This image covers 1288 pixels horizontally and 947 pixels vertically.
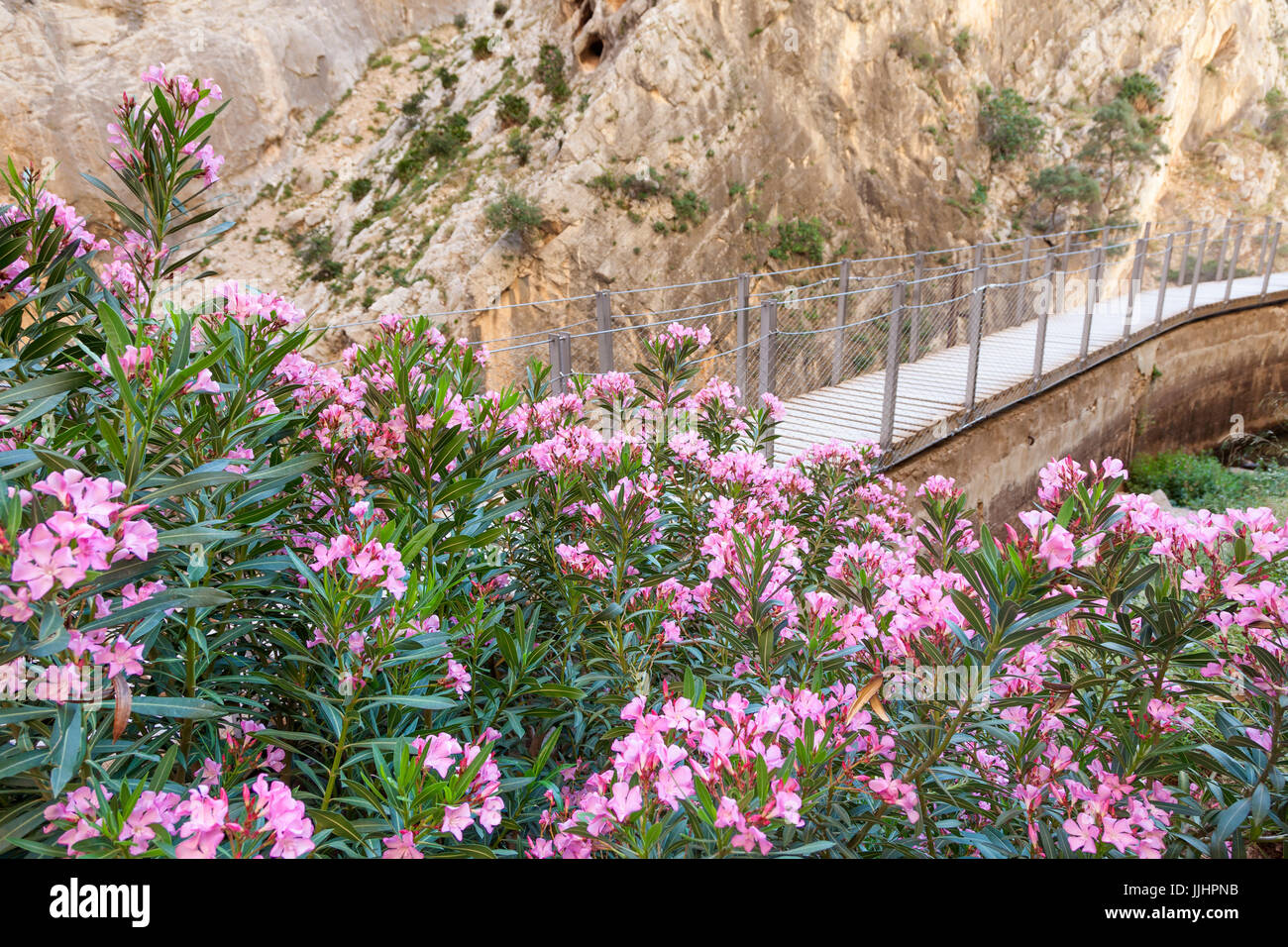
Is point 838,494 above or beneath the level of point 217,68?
beneath

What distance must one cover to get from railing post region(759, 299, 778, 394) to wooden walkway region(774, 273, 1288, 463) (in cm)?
42

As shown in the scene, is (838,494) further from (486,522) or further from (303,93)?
(303,93)

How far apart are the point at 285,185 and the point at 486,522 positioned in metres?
20.1

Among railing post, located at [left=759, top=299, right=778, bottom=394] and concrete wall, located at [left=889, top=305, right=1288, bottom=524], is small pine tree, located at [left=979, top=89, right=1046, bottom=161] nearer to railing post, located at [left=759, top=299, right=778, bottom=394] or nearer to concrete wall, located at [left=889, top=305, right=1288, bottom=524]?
concrete wall, located at [left=889, top=305, right=1288, bottom=524]

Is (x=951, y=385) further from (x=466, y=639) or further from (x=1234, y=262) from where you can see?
(x=1234, y=262)

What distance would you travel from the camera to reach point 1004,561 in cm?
106

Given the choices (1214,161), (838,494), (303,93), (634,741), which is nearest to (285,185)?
(303,93)

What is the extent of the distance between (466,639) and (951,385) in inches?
245

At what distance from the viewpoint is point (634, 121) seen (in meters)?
12.6

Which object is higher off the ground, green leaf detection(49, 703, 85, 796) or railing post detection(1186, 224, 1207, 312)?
railing post detection(1186, 224, 1207, 312)

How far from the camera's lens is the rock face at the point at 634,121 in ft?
41.3

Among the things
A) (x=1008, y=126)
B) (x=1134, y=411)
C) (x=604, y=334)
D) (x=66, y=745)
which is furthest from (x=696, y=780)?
(x=1008, y=126)

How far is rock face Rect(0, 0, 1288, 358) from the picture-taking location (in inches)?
496

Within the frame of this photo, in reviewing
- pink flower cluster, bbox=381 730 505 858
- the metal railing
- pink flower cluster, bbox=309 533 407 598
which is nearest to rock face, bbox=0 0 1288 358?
the metal railing
